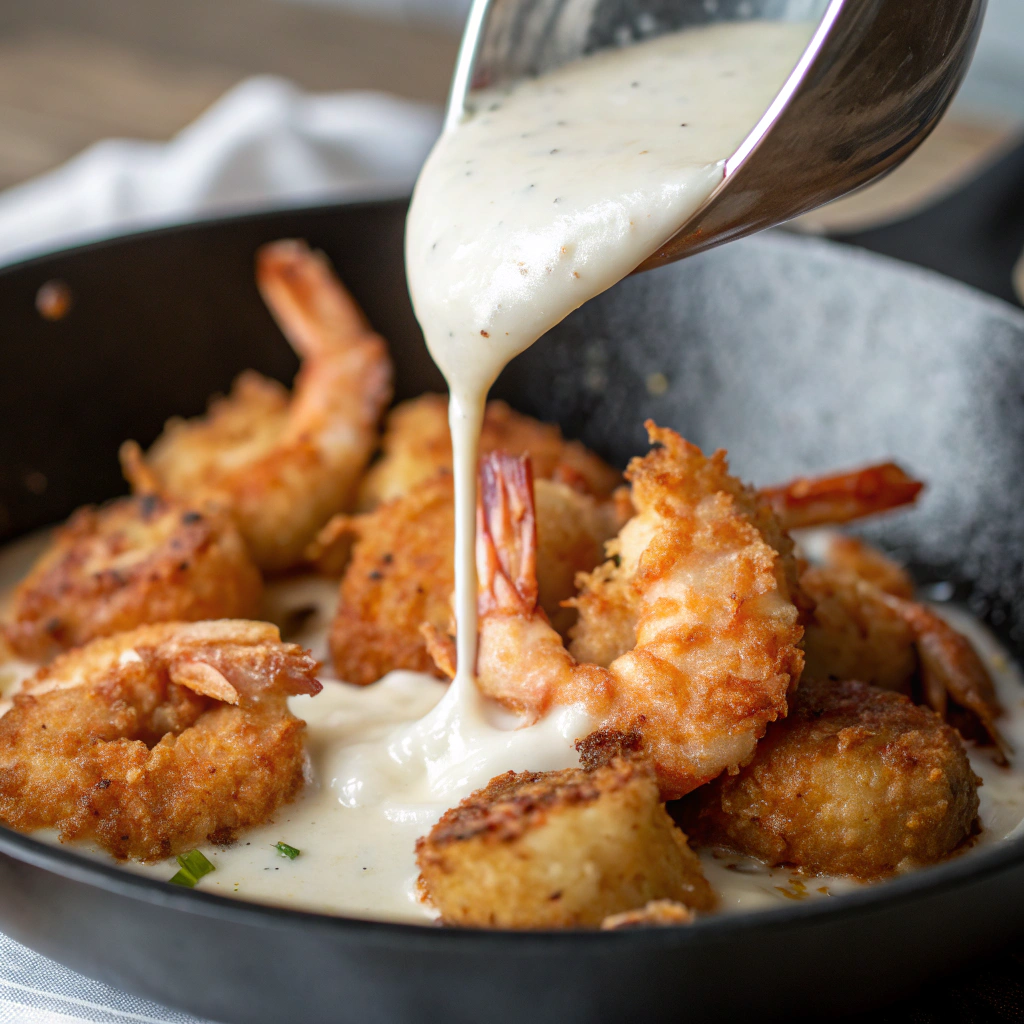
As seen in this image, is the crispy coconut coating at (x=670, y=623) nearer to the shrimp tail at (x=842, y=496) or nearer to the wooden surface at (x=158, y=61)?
the shrimp tail at (x=842, y=496)

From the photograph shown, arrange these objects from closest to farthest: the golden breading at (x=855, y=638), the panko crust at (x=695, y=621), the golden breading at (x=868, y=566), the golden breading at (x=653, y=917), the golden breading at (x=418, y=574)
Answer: the golden breading at (x=653, y=917) < the panko crust at (x=695, y=621) < the golden breading at (x=855, y=638) < the golden breading at (x=418, y=574) < the golden breading at (x=868, y=566)

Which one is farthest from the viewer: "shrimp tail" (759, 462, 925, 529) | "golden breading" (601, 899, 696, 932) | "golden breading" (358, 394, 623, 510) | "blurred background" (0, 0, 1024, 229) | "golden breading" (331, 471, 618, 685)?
"blurred background" (0, 0, 1024, 229)

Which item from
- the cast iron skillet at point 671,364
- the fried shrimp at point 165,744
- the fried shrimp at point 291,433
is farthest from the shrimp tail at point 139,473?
the fried shrimp at point 165,744

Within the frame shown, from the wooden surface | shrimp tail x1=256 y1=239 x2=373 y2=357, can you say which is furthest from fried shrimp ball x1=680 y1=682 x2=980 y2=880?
the wooden surface

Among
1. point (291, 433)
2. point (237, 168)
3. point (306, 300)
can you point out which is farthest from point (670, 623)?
point (237, 168)

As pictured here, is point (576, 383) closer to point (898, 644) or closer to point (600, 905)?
point (898, 644)

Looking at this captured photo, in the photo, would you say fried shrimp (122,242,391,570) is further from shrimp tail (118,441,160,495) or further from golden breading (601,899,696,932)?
golden breading (601,899,696,932)

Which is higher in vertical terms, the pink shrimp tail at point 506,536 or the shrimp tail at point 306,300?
the shrimp tail at point 306,300

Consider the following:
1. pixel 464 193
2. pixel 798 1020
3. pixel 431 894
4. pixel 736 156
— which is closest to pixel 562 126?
pixel 464 193
